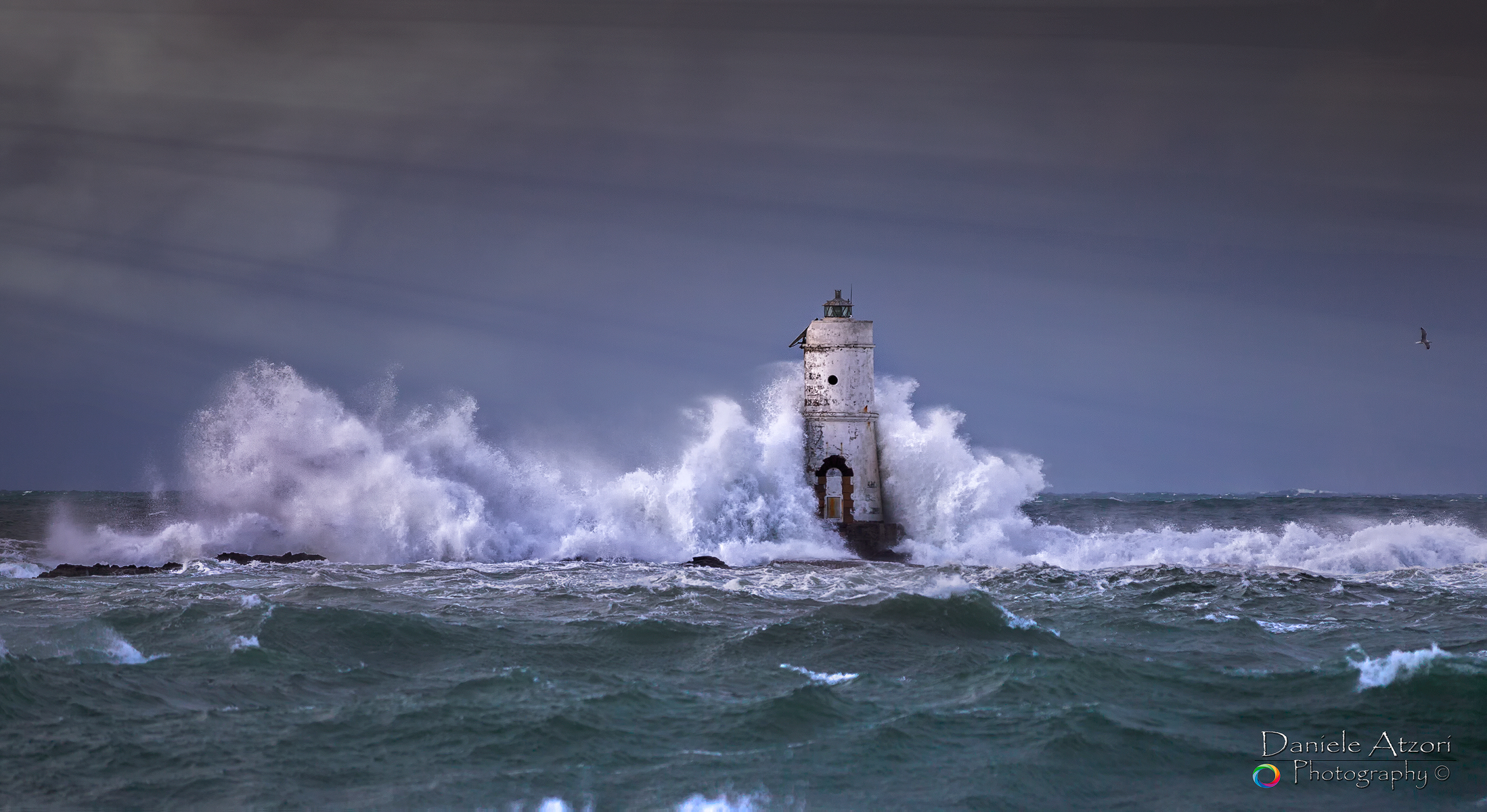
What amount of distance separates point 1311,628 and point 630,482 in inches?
622

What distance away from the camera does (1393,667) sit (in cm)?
1030

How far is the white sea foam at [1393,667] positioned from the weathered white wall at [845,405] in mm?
13715

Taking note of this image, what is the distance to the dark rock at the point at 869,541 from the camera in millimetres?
23781

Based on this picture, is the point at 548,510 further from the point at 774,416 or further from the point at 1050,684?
the point at 1050,684

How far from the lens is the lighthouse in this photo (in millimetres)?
A: 23750

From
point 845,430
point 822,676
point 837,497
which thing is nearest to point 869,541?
point 837,497

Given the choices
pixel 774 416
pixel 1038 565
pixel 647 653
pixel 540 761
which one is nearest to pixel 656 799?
pixel 540 761

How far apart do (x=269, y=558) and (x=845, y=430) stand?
41.1 ft

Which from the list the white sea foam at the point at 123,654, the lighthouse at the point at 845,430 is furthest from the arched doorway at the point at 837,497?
the white sea foam at the point at 123,654

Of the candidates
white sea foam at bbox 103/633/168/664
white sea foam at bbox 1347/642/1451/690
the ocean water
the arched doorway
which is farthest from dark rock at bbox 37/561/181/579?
white sea foam at bbox 1347/642/1451/690

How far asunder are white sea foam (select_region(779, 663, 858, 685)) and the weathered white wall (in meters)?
13.3

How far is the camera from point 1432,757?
845 cm

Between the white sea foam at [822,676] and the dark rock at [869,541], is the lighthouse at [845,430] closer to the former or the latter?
the dark rock at [869,541]

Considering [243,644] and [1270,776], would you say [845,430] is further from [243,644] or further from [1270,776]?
[1270,776]
